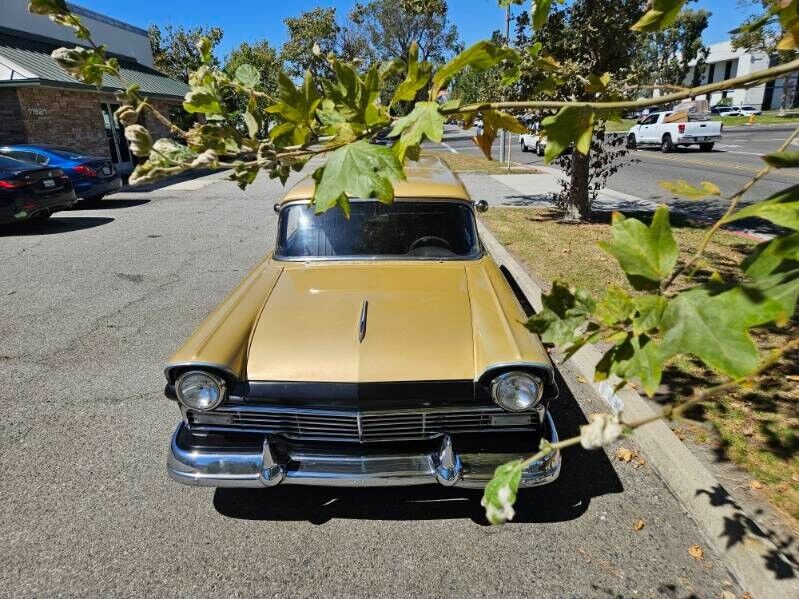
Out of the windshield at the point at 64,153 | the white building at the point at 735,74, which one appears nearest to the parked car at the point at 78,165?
the windshield at the point at 64,153

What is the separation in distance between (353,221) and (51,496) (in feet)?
8.08

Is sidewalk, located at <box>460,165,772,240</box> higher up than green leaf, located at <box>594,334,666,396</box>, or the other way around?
green leaf, located at <box>594,334,666,396</box>

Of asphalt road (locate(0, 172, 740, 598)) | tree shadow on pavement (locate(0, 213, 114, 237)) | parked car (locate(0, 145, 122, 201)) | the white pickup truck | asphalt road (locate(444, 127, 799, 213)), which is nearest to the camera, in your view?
asphalt road (locate(0, 172, 740, 598))

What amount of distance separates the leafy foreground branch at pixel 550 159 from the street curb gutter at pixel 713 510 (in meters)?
1.11

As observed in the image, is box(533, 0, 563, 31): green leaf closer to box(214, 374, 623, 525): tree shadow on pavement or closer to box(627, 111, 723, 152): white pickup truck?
box(214, 374, 623, 525): tree shadow on pavement

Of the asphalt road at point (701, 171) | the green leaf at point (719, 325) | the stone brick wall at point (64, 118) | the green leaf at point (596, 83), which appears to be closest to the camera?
the green leaf at point (719, 325)

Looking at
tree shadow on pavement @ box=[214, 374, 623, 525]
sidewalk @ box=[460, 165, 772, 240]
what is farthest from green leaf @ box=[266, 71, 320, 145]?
sidewalk @ box=[460, 165, 772, 240]

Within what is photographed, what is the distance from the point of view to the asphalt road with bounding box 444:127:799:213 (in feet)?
40.8

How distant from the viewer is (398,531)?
284cm

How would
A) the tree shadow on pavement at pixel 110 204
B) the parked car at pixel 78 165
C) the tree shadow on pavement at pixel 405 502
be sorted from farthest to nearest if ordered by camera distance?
the tree shadow on pavement at pixel 110 204 → the parked car at pixel 78 165 → the tree shadow on pavement at pixel 405 502

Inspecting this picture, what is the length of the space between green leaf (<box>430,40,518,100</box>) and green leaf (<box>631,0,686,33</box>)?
10.8 inches

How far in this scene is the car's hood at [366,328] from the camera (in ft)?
8.67

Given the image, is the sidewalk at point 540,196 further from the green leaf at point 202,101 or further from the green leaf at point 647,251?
the green leaf at point 202,101

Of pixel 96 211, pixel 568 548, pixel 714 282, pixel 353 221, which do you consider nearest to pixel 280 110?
pixel 714 282
